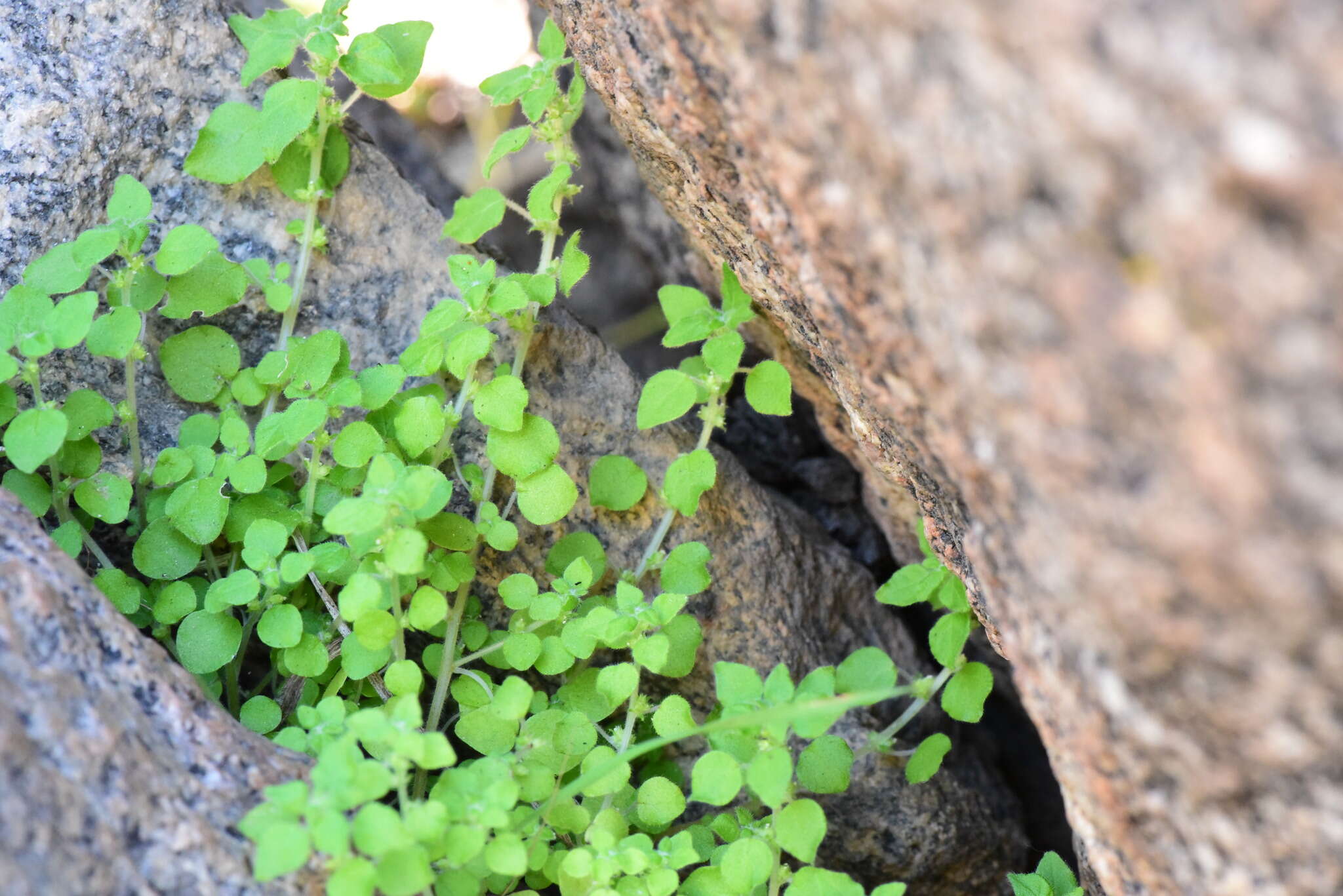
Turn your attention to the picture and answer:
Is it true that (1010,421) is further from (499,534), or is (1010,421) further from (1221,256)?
(499,534)

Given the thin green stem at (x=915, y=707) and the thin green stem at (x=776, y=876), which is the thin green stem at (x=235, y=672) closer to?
the thin green stem at (x=776, y=876)

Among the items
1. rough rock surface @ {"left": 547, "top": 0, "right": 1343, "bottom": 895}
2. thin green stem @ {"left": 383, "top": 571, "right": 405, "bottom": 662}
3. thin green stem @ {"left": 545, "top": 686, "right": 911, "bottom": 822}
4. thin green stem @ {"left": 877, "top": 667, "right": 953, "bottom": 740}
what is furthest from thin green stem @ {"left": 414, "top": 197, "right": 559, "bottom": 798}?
thin green stem @ {"left": 877, "top": 667, "right": 953, "bottom": 740}

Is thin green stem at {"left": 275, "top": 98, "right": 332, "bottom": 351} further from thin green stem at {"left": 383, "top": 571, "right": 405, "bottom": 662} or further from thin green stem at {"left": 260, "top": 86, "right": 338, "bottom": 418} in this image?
thin green stem at {"left": 383, "top": 571, "right": 405, "bottom": 662}

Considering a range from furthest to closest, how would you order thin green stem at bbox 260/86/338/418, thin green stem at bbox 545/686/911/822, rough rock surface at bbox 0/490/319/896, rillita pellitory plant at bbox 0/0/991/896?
thin green stem at bbox 260/86/338/418 < rillita pellitory plant at bbox 0/0/991/896 < thin green stem at bbox 545/686/911/822 < rough rock surface at bbox 0/490/319/896

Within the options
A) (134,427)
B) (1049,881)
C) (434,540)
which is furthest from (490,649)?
(1049,881)

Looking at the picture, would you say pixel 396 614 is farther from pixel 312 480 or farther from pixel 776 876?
pixel 776 876

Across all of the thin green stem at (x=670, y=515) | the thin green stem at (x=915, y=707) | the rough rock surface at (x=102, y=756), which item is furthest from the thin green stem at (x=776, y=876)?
the rough rock surface at (x=102, y=756)

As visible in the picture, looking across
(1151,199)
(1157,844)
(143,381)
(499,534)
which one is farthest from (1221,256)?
(143,381)
